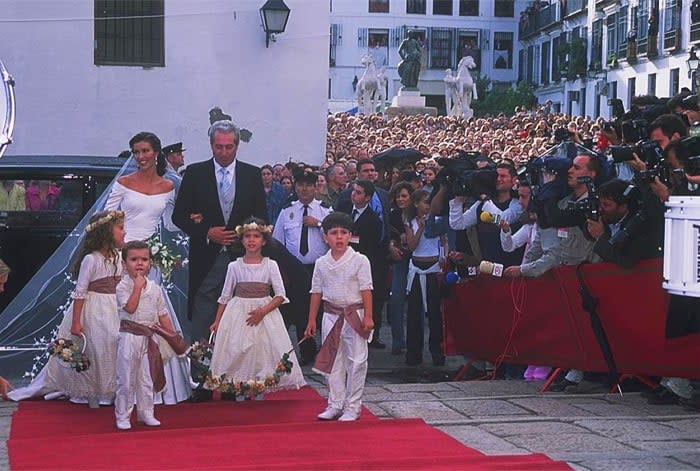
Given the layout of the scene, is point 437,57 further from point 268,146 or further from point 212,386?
point 212,386

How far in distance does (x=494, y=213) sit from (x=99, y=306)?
3.64 meters

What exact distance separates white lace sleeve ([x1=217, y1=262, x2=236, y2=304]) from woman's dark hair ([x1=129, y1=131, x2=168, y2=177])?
1132 millimetres

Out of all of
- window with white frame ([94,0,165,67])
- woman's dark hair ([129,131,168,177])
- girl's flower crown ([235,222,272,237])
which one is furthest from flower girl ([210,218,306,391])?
window with white frame ([94,0,165,67])

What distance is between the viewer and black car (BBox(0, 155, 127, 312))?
36.5ft

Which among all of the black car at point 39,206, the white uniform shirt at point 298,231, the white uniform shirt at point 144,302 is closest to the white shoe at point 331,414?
the white uniform shirt at point 144,302

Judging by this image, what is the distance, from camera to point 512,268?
1057 cm

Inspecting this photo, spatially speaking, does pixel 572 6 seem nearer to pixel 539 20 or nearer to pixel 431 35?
pixel 539 20

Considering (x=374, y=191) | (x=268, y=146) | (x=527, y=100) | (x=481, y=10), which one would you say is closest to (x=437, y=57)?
(x=481, y=10)

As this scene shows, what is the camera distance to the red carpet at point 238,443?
7.00m

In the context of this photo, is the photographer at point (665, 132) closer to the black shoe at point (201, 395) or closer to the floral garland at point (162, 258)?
the floral garland at point (162, 258)

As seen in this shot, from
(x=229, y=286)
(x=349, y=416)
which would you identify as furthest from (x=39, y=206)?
(x=349, y=416)

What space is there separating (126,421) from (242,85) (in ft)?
41.1

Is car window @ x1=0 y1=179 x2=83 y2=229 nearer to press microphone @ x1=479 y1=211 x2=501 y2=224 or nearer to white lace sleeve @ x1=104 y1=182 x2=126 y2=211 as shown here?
white lace sleeve @ x1=104 y1=182 x2=126 y2=211

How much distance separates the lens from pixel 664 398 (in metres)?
9.15
